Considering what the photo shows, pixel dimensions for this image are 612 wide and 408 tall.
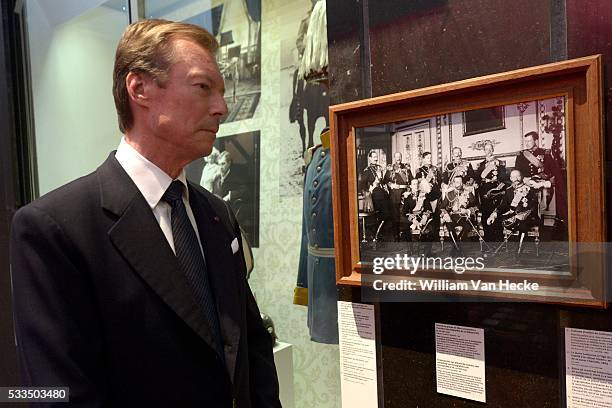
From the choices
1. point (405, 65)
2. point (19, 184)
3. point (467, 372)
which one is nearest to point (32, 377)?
point (467, 372)

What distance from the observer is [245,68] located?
2.76 m

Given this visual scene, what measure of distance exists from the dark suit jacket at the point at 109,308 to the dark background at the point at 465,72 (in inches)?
16.9

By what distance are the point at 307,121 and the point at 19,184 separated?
1549 mm

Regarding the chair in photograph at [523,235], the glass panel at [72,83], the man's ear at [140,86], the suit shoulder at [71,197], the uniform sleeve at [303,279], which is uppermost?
the glass panel at [72,83]

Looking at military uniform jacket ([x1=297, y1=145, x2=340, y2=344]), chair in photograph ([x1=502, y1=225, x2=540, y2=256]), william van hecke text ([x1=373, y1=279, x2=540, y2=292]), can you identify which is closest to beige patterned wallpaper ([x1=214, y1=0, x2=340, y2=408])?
military uniform jacket ([x1=297, y1=145, x2=340, y2=344])

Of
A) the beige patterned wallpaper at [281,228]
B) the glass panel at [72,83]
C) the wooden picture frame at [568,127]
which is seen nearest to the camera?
the wooden picture frame at [568,127]

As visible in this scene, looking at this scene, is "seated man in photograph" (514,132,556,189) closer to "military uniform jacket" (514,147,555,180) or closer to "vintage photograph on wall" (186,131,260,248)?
"military uniform jacket" (514,147,555,180)

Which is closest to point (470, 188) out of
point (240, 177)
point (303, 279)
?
point (303, 279)

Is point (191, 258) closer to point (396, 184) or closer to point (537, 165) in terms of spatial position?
point (396, 184)

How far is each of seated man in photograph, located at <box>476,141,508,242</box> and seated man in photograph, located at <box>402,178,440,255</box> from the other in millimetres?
108

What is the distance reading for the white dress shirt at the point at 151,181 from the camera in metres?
1.01

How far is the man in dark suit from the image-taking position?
2.83 ft

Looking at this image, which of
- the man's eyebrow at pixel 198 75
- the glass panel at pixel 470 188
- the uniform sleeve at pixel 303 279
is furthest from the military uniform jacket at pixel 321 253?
the man's eyebrow at pixel 198 75

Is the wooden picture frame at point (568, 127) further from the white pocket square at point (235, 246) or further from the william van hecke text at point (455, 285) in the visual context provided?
the white pocket square at point (235, 246)
